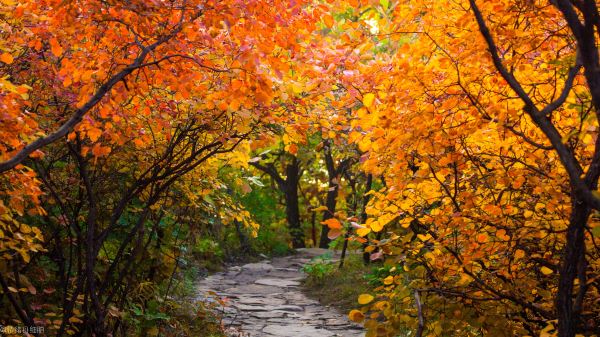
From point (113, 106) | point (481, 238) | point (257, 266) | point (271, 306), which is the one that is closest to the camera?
point (481, 238)

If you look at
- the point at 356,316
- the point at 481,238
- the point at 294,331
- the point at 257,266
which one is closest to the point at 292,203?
the point at 257,266

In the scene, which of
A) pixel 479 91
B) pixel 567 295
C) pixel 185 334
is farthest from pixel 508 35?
pixel 185 334

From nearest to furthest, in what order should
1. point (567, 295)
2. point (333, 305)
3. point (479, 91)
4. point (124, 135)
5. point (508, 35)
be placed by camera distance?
point (567, 295), point (508, 35), point (479, 91), point (124, 135), point (333, 305)

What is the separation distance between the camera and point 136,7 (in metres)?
3.10

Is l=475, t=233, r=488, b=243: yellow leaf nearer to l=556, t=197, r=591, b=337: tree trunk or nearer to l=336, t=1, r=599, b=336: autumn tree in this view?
l=336, t=1, r=599, b=336: autumn tree

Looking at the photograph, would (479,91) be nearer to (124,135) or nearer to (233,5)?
(233,5)

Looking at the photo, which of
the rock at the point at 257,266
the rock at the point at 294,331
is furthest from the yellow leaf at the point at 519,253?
the rock at the point at 257,266

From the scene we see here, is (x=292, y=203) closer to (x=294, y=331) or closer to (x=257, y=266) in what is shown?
(x=257, y=266)

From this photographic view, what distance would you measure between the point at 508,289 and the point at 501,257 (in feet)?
0.99

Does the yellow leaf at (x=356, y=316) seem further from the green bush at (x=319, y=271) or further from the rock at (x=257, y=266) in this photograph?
the rock at (x=257, y=266)

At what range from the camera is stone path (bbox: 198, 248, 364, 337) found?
757 centimetres

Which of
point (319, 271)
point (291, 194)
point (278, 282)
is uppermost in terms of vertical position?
point (291, 194)

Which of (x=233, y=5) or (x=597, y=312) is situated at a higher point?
(x=233, y=5)

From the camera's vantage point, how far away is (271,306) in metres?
9.31
